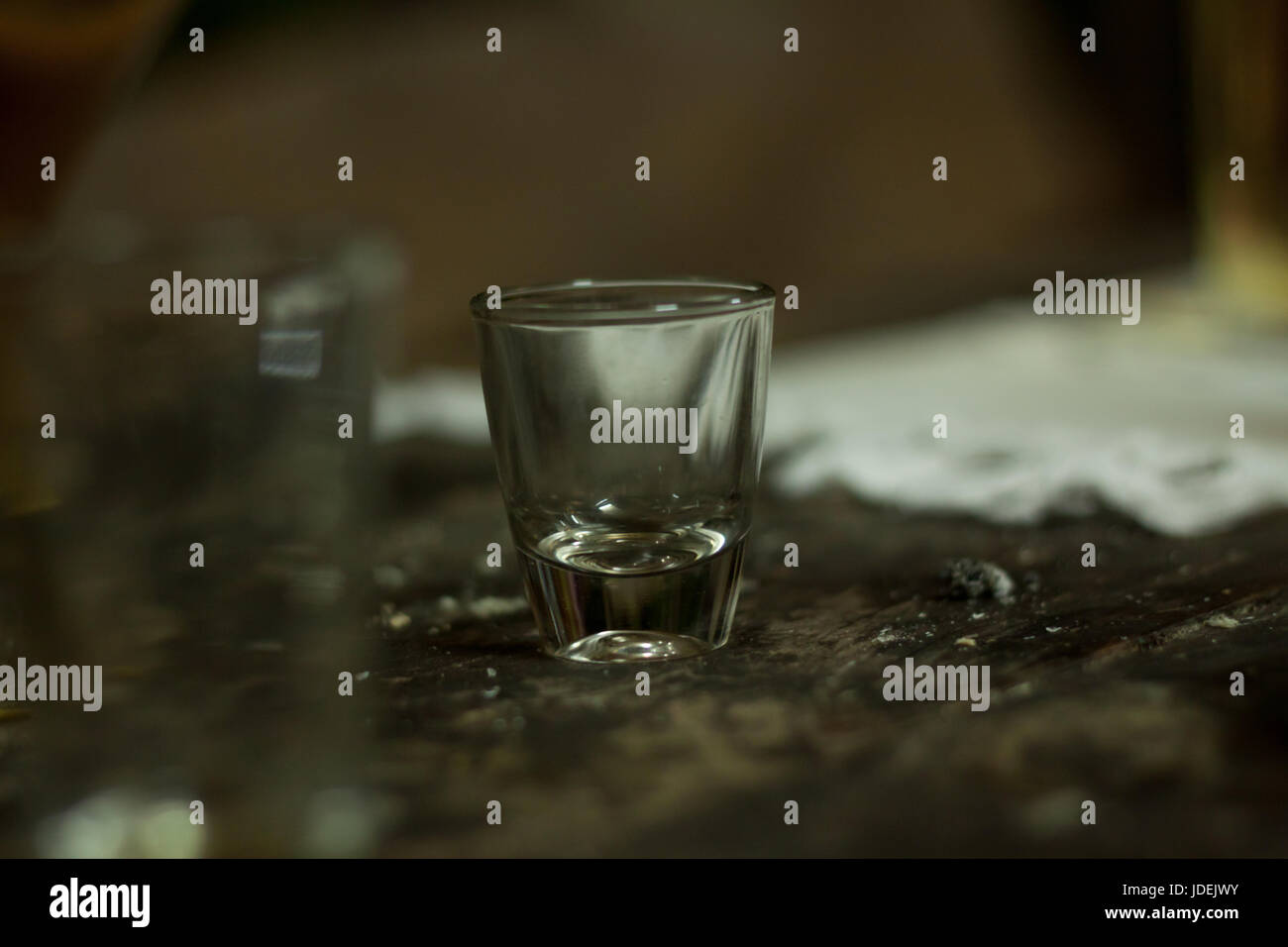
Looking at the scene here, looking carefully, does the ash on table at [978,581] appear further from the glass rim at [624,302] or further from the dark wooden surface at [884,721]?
the glass rim at [624,302]

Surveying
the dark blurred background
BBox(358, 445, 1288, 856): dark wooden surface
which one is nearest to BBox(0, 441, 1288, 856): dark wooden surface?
BBox(358, 445, 1288, 856): dark wooden surface

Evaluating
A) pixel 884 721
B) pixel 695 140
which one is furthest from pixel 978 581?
pixel 695 140

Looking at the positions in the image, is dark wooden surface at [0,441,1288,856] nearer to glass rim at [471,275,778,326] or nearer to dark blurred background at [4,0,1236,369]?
glass rim at [471,275,778,326]

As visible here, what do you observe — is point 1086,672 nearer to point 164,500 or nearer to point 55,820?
point 55,820

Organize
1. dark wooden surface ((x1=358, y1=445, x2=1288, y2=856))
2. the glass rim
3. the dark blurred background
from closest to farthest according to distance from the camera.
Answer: dark wooden surface ((x1=358, y1=445, x2=1288, y2=856)), the glass rim, the dark blurred background

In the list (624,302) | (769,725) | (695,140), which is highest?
(695,140)

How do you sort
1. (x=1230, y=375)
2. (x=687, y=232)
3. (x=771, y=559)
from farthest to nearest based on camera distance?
(x=687, y=232)
(x=1230, y=375)
(x=771, y=559)

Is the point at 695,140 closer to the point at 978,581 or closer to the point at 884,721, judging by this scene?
the point at 978,581
